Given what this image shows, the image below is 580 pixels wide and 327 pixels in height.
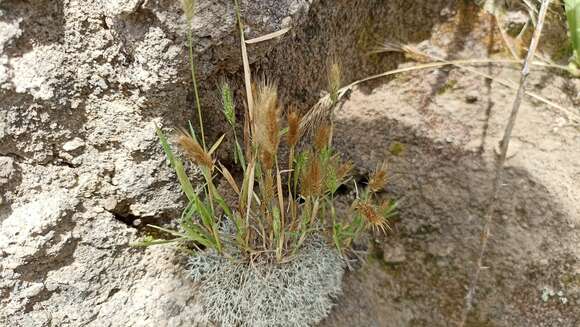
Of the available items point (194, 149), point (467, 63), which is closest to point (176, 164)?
point (194, 149)

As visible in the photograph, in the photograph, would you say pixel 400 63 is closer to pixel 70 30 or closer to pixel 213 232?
pixel 213 232

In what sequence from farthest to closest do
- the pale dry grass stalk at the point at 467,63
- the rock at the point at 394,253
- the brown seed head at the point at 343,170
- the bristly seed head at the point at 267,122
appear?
1. the pale dry grass stalk at the point at 467,63
2. the rock at the point at 394,253
3. the brown seed head at the point at 343,170
4. the bristly seed head at the point at 267,122

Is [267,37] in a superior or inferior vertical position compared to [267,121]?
superior

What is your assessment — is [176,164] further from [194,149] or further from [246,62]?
[246,62]

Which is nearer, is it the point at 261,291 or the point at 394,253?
the point at 261,291

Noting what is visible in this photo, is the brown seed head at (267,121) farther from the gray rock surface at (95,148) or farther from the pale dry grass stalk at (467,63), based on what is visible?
the pale dry grass stalk at (467,63)

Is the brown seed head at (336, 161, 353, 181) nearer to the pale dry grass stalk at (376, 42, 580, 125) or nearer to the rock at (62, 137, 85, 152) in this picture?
the pale dry grass stalk at (376, 42, 580, 125)

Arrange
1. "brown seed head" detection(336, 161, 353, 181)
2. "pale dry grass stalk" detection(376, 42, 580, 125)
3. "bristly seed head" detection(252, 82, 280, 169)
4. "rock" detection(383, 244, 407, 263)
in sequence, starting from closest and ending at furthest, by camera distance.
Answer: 1. "bristly seed head" detection(252, 82, 280, 169)
2. "brown seed head" detection(336, 161, 353, 181)
3. "rock" detection(383, 244, 407, 263)
4. "pale dry grass stalk" detection(376, 42, 580, 125)

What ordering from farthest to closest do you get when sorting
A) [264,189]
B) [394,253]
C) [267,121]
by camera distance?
[394,253] → [264,189] → [267,121]

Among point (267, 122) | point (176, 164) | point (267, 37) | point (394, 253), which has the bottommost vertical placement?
point (394, 253)

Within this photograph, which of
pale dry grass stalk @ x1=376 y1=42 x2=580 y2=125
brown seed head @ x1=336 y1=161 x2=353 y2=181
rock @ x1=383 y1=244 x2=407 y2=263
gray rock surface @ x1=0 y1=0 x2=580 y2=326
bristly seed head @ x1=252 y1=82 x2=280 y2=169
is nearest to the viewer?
bristly seed head @ x1=252 y1=82 x2=280 y2=169

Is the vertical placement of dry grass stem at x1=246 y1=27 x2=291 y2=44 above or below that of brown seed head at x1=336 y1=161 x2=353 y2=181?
above

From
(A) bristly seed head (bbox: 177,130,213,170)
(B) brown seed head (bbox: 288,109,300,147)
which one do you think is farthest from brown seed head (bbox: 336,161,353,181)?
(A) bristly seed head (bbox: 177,130,213,170)

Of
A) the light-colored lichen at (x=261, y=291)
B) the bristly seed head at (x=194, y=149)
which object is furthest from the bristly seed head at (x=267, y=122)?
the light-colored lichen at (x=261, y=291)
